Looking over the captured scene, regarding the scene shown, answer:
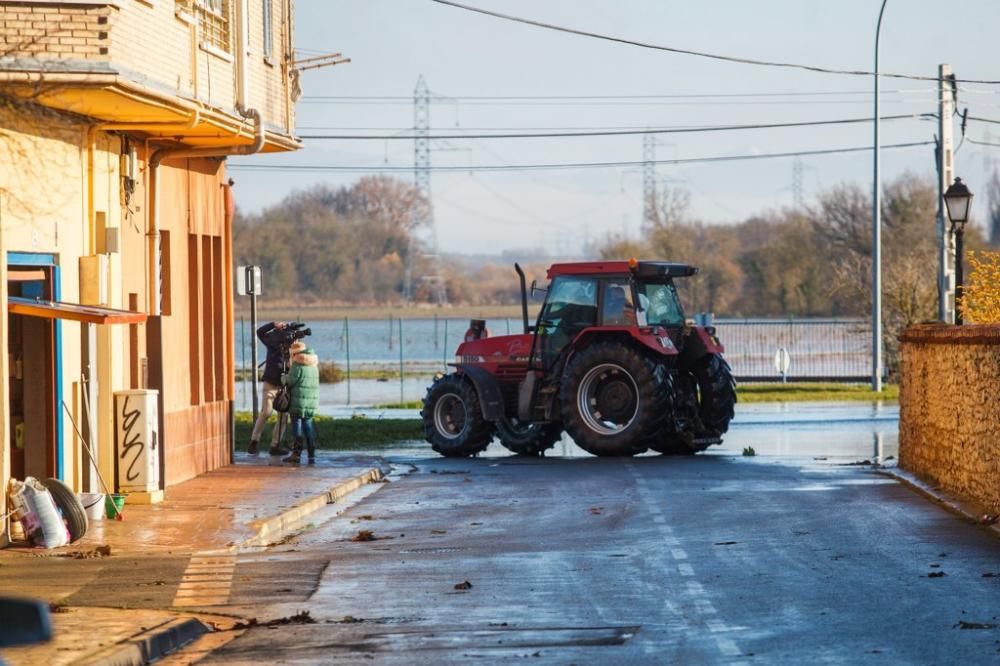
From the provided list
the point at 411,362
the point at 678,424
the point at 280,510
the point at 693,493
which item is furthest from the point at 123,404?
the point at 411,362

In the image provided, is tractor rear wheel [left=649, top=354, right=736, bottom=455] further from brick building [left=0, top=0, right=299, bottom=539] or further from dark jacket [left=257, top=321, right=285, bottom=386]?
brick building [left=0, top=0, right=299, bottom=539]

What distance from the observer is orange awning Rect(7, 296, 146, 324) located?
15.3m

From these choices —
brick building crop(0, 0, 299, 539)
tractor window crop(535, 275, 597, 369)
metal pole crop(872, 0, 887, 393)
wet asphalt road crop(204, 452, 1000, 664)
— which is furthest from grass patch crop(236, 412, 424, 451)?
metal pole crop(872, 0, 887, 393)

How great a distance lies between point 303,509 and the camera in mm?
17734

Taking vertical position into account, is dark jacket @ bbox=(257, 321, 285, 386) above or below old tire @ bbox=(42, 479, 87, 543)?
above

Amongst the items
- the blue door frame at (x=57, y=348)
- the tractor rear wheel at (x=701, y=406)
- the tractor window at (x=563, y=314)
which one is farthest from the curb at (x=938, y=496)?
the blue door frame at (x=57, y=348)

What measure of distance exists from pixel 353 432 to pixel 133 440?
505 inches

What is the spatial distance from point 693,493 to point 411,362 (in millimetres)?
54391

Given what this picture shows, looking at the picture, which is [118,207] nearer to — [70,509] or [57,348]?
[57,348]

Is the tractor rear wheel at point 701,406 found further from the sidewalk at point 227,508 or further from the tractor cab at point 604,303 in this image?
the sidewalk at point 227,508

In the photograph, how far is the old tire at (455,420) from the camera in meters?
26.1

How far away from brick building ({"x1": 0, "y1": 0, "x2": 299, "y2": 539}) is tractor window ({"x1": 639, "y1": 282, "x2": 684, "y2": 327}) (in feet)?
20.1

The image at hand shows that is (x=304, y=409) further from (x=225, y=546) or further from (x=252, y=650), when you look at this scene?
(x=252, y=650)

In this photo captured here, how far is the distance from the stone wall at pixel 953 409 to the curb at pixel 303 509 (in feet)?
22.3
